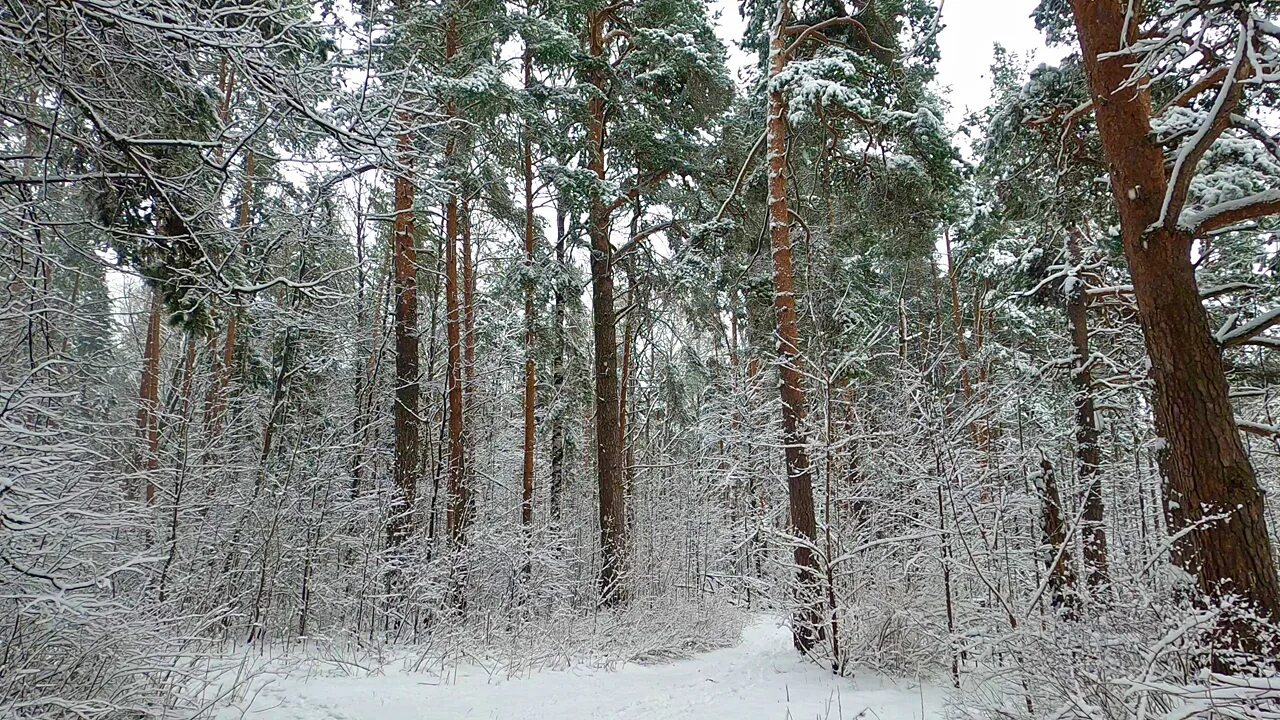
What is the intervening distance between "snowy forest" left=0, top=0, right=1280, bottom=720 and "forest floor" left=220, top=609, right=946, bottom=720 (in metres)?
0.07

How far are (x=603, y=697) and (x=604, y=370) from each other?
5.81 meters

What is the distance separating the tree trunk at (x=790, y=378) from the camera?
281 inches

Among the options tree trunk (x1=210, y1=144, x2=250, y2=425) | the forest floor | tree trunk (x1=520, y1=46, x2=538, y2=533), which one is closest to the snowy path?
the forest floor

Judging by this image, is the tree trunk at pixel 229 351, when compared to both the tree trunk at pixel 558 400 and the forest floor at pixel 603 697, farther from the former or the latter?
the tree trunk at pixel 558 400

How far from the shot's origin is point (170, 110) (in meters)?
4.14

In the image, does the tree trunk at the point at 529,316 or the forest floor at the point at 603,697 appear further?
the tree trunk at the point at 529,316

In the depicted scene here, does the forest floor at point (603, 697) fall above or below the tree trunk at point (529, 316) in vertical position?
below

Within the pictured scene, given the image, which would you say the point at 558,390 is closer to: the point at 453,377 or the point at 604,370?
the point at 604,370

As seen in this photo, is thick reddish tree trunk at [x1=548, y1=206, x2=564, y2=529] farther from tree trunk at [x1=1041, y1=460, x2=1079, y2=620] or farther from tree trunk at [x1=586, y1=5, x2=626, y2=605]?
tree trunk at [x1=1041, y1=460, x2=1079, y2=620]

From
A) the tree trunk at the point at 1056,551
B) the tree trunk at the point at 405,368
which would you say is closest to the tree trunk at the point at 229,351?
the tree trunk at the point at 405,368

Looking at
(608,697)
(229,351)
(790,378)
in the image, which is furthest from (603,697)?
(229,351)

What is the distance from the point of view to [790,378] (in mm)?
7934

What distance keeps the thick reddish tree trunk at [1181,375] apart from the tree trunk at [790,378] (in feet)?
9.73

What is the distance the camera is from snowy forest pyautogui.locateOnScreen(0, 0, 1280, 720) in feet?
Result: 11.6
